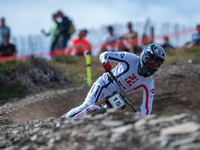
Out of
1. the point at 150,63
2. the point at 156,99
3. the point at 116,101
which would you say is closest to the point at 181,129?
the point at 116,101

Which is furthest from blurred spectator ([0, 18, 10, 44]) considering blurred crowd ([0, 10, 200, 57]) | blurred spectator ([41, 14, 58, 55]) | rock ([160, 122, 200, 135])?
rock ([160, 122, 200, 135])

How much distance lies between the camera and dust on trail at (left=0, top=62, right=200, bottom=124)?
8.26 m

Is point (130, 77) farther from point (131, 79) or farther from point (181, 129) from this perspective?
point (181, 129)

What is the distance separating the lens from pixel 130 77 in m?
7.11

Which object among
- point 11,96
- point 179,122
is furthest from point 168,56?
point 179,122

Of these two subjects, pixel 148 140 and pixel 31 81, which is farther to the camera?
pixel 31 81

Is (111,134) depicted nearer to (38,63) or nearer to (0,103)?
(0,103)

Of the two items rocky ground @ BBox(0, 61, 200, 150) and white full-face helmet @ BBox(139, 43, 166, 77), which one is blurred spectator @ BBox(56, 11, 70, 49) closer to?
white full-face helmet @ BBox(139, 43, 166, 77)

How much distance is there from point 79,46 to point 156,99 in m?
5.46

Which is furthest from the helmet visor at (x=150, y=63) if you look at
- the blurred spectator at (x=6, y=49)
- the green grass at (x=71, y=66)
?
the blurred spectator at (x=6, y=49)

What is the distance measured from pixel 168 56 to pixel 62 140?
43.7 ft

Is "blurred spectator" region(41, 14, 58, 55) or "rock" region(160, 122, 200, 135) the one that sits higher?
"blurred spectator" region(41, 14, 58, 55)

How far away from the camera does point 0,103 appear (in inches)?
377

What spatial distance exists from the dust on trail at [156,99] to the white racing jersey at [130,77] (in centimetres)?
232
